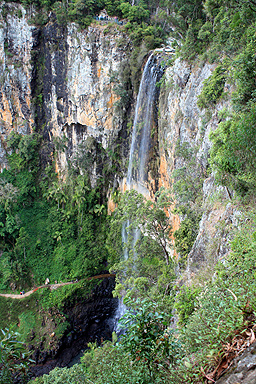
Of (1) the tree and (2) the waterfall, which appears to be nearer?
(1) the tree

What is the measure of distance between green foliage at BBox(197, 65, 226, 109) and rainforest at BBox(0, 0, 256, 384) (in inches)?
2.1

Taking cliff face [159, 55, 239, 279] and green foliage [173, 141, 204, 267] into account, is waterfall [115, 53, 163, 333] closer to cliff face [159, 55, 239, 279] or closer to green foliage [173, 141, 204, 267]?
cliff face [159, 55, 239, 279]

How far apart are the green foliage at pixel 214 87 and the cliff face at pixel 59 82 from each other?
10126 millimetres

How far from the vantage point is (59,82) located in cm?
2059

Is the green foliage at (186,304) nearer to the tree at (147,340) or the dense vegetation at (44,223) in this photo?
the tree at (147,340)

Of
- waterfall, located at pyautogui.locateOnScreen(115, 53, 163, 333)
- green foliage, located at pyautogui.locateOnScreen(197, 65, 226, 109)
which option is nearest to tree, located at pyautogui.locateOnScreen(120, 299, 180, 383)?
green foliage, located at pyautogui.locateOnScreen(197, 65, 226, 109)

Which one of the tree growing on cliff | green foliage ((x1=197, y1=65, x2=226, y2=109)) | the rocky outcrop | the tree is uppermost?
green foliage ((x1=197, y1=65, x2=226, y2=109))

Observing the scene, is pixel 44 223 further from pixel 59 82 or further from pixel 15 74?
pixel 15 74

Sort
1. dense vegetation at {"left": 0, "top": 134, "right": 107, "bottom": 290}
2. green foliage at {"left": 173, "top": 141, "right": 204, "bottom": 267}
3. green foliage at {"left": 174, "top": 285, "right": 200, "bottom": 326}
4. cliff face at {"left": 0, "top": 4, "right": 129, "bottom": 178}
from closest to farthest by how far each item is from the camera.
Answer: green foliage at {"left": 174, "top": 285, "right": 200, "bottom": 326}
green foliage at {"left": 173, "top": 141, "right": 204, "bottom": 267}
cliff face at {"left": 0, "top": 4, "right": 129, "bottom": 178}
dense vegetation at {"left": 0, "top": 134, "right": 107, "bottom": 290}

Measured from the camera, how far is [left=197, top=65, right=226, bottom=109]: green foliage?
27.9ft

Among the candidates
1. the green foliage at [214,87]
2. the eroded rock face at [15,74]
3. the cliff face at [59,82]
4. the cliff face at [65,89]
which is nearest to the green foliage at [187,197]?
the green foliage at [214,87]

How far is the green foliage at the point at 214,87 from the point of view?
27.9ft

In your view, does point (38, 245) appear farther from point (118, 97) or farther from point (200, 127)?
point (200, 127)

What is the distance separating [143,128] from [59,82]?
375 inches
